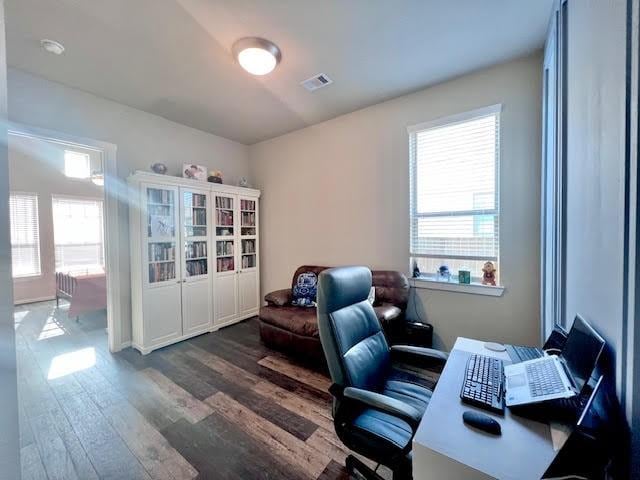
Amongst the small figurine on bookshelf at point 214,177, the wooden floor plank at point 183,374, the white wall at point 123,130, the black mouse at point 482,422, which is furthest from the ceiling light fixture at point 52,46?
the black mouse at point 482,422

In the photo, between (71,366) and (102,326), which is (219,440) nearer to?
(71,366)

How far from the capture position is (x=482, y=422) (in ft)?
2.81

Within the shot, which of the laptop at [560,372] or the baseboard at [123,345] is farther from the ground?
the laptop at [560,372]

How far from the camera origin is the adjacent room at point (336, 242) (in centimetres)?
85

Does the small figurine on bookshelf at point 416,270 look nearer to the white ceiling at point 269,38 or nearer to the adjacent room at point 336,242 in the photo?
the adjacent room at point 336,242

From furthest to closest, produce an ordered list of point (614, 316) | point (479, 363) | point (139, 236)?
point (139, 236), point (479, 363), point (614, 316)

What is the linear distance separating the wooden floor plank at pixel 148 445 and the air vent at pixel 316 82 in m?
3.16

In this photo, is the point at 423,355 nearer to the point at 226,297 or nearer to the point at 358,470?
the point at 358,470

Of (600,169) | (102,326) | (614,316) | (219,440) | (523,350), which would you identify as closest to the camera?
(614,316)

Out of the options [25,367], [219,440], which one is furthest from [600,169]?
[25,367]

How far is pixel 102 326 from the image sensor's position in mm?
3729

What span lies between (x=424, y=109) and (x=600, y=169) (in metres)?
2.09

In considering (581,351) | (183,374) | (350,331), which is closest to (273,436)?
(350,331)

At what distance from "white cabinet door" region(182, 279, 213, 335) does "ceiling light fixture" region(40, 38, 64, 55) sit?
95.1 inches
